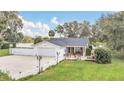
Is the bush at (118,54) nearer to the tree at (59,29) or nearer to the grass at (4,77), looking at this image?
the tree at (59,29)

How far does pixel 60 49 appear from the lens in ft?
21.0

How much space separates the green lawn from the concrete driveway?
7cm

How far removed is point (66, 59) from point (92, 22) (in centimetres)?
51

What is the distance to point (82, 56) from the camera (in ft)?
21.0

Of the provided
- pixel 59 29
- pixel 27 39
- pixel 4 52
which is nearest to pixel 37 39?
pixel 27 39

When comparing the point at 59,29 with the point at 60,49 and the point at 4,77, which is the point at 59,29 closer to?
the point at 60,49

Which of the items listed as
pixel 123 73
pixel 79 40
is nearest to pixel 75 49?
pixel 79 40

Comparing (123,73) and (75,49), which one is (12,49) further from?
(123,73)

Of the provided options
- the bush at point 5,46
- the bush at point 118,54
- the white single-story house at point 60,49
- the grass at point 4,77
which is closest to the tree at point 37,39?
the white single-story house at point 60,49

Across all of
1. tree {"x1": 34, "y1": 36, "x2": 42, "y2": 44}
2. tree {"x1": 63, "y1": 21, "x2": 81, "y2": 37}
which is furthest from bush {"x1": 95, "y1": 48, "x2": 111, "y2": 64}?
tree {"x1": 34, "y1": 36, "x2": 42, "y2": 44}

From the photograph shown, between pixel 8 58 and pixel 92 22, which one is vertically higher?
pixel 92 22

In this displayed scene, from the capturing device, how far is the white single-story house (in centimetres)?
637

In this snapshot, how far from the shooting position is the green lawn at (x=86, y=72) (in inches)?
248
